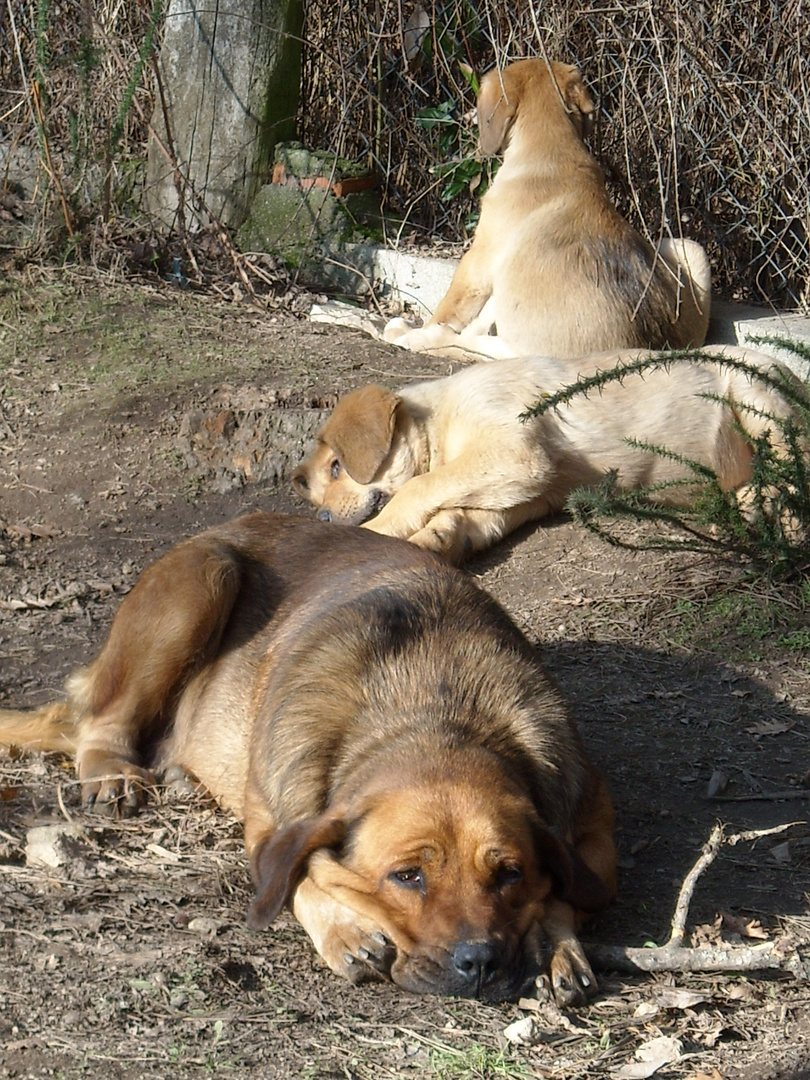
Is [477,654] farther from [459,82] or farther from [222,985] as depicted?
[459,82]

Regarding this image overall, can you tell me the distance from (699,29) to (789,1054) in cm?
703

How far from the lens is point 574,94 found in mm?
8805

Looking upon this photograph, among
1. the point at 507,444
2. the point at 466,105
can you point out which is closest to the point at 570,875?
the point at 507,444

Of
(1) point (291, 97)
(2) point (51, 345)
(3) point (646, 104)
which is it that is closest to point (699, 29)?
(3) point (646, 104)

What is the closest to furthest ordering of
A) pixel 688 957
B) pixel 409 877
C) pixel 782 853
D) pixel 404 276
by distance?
pixel 409 877 < pixel 688 957 < pixel 782 853 < pixel 404 276

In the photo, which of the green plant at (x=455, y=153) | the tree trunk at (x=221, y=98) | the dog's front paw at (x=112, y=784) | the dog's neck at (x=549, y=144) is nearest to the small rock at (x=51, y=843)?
the dog's front paw at (x=112, y=784)

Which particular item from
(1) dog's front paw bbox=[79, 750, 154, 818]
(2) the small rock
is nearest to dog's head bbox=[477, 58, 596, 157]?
(1) dog's front paw bbox=[79, 750, 154, 818]

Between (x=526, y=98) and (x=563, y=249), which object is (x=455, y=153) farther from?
(x=563, y=249)

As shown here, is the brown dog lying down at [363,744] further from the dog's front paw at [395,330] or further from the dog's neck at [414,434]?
the dog's front paw at [395,330]

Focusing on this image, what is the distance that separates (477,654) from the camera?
155 inches

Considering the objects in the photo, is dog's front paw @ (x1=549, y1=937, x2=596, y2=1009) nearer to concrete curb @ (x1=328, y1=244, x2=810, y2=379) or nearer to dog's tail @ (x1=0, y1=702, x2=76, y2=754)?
dog's tail @ (x1=0, y1=702, x2=76, y2=754)

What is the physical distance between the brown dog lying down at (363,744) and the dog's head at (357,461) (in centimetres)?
182

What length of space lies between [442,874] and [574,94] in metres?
6.87

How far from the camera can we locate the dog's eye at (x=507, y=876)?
10.5 ft
